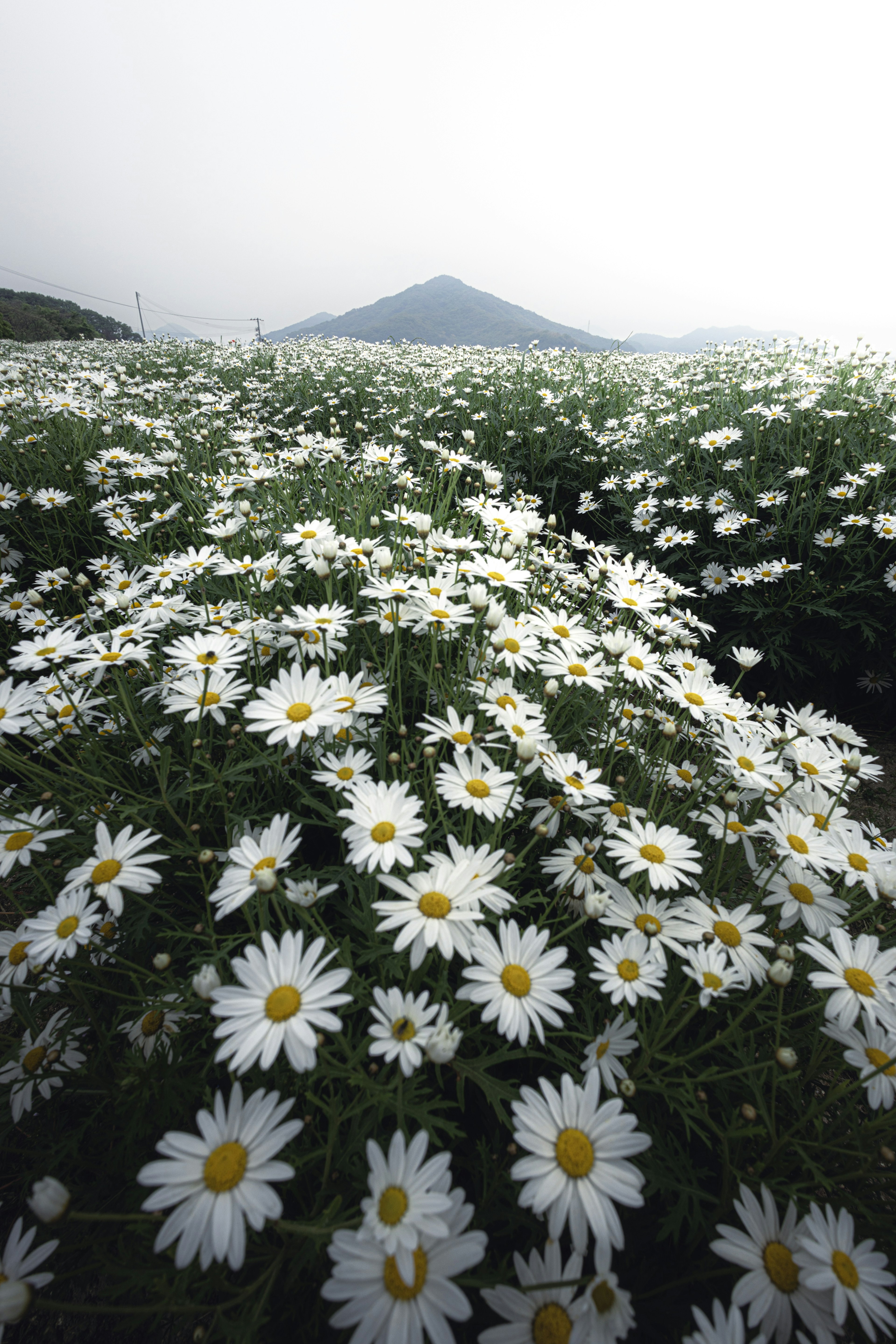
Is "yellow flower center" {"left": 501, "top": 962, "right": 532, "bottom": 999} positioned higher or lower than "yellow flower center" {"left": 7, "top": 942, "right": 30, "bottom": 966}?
higher

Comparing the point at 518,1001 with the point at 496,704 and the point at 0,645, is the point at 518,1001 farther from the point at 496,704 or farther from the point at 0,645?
the point at 0,645

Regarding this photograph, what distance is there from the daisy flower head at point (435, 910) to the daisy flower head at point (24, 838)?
0.85m

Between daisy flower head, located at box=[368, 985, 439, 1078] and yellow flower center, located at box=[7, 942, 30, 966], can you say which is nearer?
daisy flower head, located at box=[368, 985, 439, 1078]

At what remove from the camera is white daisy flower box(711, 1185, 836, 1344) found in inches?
33.6

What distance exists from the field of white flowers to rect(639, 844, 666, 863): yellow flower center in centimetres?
2

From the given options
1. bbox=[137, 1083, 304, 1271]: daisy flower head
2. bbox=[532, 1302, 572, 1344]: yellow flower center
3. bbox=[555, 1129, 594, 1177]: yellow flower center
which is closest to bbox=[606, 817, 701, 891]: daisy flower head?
bbox=[555, 1129, 594, 1177]: yellow flower center

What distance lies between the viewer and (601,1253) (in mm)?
762

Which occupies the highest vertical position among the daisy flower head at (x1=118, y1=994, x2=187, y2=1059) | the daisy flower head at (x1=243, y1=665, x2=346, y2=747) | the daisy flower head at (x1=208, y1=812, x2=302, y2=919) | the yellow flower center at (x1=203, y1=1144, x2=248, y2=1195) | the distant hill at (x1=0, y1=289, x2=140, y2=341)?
the distant hill at (x1=0, y1=289, x2=140, y2=341)

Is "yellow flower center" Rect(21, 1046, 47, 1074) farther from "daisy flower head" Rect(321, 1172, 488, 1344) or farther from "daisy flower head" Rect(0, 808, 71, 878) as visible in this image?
"daisy flower head" Rect(321, 1172, 488, 1344)

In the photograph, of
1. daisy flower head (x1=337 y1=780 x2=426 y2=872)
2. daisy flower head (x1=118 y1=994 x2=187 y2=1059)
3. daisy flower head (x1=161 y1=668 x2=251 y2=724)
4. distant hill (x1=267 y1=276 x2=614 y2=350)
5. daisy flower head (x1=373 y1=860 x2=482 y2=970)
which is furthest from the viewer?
distant hill (x1=267 y1=276 x2=614 y2=350)

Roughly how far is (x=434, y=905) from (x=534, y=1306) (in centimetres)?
63

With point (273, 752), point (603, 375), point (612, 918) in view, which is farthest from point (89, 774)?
point (603, 375)

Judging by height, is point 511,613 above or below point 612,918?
above

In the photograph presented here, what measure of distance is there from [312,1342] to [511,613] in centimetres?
212
